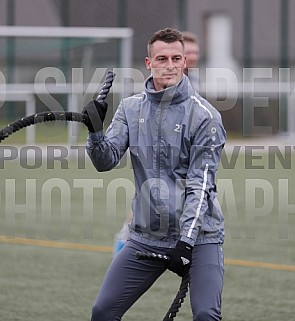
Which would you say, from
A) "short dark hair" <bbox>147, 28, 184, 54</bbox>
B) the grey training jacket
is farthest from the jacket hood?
"short dark hair" <bbox>147, 28, 184, 54</bbox>

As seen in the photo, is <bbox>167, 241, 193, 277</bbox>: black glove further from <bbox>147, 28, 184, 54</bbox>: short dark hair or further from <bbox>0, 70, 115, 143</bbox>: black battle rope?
<bbox>147, 28, 184, 54</bbox>: short dark hair

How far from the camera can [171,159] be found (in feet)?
17.8

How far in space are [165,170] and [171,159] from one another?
0.24 feet

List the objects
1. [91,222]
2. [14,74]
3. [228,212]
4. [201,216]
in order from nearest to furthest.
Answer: [201,216], [91,222], [228,212], [14,74]

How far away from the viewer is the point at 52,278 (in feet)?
28.3

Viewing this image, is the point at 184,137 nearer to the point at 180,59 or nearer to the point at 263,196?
the point at 180,59

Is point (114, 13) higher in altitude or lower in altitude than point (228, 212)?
higher

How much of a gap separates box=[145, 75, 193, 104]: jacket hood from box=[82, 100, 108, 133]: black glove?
0.38m

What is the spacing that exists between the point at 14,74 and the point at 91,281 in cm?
1623

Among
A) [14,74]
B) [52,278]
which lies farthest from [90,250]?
[14,74]

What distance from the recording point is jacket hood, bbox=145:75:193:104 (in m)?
5.39

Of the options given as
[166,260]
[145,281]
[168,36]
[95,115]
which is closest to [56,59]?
[168,36]

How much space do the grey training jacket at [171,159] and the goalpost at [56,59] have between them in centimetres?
1490

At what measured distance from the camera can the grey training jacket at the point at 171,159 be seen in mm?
5371
